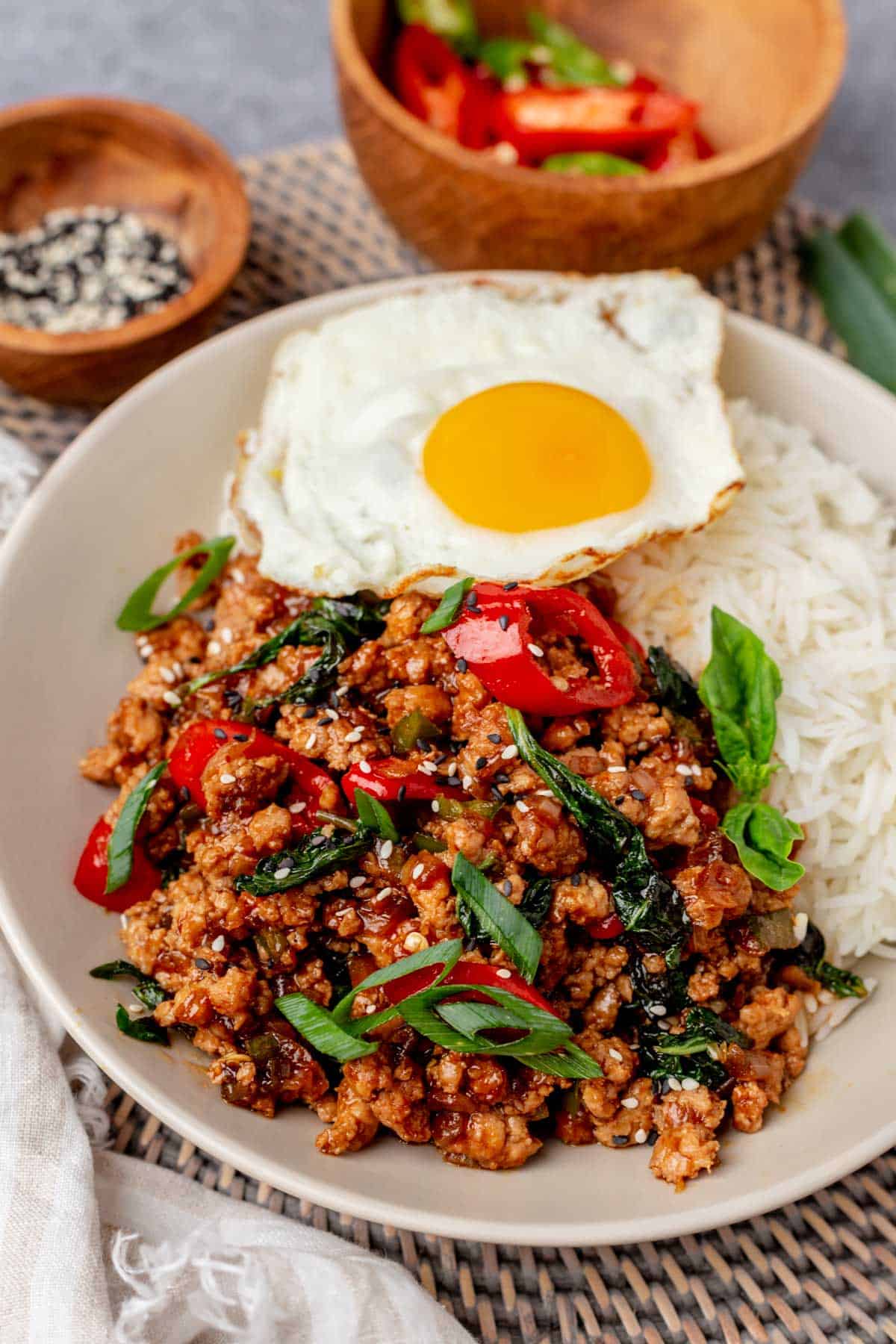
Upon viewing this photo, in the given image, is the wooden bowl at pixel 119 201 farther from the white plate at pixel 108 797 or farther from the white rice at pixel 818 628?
the white rice at pixel 818 628

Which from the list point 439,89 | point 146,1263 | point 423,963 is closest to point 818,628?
point 423,963

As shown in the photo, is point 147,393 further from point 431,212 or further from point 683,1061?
point 683,1061

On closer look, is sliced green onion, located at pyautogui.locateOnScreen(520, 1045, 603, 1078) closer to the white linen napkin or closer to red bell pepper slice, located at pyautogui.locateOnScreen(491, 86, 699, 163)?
the white linen napkin

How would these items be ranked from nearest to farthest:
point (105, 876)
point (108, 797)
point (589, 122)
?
1. point (105, 876)
2. point (108, 797)
3. point (589, 122)

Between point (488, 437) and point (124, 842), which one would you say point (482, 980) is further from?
point (488, 437)

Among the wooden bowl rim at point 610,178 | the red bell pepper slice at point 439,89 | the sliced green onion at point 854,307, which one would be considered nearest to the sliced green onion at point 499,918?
the wooden bowl rim at point 610,178

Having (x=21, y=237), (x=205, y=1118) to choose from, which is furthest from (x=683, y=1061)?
(x=21, y=237)

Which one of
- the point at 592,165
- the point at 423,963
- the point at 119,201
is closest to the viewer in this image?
the point at 423,963
